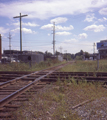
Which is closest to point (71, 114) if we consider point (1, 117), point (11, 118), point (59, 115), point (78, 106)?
point (59, 115)

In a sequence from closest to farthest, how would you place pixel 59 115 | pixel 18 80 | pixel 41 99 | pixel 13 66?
pixel 59 115 < pixel 41 99 < pixel 18 80 < pixel 13 66

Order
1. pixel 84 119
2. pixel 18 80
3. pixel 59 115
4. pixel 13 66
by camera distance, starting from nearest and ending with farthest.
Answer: pixel 84 119, pixel 59 115, pixel 18 80, pixel 13 66

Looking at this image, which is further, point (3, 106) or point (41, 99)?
point (41, 99)

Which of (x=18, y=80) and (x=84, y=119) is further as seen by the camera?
(x=18, y=80)

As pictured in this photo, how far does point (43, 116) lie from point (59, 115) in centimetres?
41

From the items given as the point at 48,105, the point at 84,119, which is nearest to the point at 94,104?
the point at 84,119

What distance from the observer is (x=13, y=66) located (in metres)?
18.2

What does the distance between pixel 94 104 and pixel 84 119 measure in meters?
0.98

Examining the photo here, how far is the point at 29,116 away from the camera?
3863 mm

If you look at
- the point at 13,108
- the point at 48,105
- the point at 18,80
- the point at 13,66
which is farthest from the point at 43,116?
the point at 13,66

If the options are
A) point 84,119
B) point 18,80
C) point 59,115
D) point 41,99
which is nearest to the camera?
point 84,119

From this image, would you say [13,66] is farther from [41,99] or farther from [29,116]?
[29,116]

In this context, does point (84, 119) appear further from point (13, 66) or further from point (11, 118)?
point (13, 66)

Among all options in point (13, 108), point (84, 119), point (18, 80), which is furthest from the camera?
point (18, 80)
